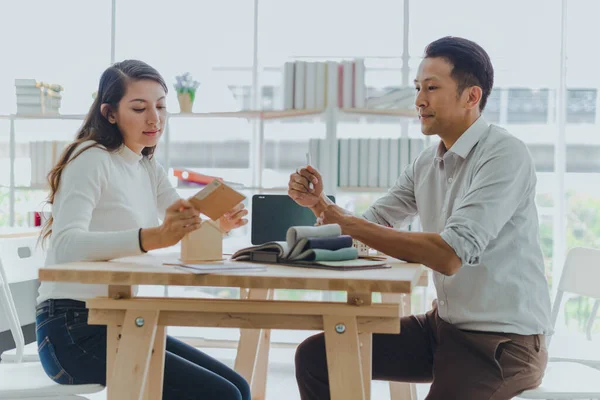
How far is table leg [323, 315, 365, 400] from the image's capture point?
5.21 feet

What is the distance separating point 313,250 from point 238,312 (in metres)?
0.24

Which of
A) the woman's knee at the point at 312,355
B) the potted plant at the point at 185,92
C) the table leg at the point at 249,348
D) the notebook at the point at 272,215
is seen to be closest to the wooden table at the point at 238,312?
the woman's knee at the point at 312,355

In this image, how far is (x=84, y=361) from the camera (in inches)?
70.1

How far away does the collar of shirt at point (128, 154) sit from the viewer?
2087 millimetres

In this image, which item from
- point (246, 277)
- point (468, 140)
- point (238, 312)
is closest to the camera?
point (246, 277)

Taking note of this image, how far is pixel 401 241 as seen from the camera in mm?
1820

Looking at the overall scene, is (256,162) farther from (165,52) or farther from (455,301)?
(455,301)

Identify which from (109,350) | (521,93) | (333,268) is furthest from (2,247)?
(521,93)

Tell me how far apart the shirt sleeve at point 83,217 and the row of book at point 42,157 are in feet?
8.49

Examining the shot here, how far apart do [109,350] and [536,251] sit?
1.08 metres

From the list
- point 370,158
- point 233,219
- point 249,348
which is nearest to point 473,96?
point 233,219

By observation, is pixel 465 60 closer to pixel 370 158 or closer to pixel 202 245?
pixel 202 245

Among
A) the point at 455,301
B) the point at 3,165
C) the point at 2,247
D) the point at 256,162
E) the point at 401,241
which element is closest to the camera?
the point at 401,241

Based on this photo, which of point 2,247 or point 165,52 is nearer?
point 2,247
